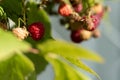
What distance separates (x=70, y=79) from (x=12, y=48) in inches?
5.2

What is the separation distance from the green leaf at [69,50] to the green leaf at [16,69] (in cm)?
4

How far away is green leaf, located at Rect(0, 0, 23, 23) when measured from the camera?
0.63 meters

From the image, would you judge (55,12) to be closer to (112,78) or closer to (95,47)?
(95,47)

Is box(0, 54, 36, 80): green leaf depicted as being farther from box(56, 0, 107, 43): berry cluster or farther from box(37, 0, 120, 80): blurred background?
box(37, 0, 120, 80): blurred background

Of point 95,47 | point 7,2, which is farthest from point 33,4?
point 95,47

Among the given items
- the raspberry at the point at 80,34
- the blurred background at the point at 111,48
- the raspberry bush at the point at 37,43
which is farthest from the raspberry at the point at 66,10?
the blurred background at the point at 111,48

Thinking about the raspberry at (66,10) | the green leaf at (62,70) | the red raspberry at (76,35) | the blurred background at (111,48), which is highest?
the raspberry at (66,10)

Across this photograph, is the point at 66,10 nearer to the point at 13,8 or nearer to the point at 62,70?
the point at 13,8

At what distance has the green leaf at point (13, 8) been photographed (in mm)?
626

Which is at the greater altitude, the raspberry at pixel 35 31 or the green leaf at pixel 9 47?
the green leaf at pixel 9 47

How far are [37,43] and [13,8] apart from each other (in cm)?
13

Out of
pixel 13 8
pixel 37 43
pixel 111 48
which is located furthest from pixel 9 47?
pixel 111 48

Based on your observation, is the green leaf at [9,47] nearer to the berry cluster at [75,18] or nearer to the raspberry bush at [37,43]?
the raspberry bush at [37,43]

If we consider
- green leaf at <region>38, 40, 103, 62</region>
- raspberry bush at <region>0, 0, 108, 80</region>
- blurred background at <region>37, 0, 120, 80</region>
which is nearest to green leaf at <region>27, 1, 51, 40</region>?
Result: raspberry bush at <region>0, 0, 108, 80</region>
